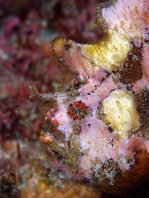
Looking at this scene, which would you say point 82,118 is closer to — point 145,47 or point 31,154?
point 145,47

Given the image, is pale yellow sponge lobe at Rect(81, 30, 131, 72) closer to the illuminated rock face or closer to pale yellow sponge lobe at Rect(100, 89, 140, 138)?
the illuminated rock face

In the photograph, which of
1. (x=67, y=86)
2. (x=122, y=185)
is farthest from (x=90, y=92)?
(x=122, y=185)

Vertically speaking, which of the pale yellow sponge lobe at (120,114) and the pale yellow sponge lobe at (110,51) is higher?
the pale yellow sponge lobe at (110,51)

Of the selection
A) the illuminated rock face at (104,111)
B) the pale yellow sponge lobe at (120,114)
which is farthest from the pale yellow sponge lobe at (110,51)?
the pale yellow sponge lobe at (120,114)

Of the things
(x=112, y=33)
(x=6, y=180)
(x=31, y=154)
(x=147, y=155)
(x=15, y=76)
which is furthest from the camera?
(x=15, y=76)

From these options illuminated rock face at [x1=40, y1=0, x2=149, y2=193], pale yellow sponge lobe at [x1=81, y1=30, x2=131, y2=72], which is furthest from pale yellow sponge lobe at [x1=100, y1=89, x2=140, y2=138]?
pale yellow sponge lobe at [x1=81, y1=30, x2=131, y2=72]

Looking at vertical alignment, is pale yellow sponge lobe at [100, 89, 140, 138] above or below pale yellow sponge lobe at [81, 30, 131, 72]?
below

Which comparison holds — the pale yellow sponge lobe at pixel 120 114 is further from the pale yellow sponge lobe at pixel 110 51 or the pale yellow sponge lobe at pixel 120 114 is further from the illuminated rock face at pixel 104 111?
the pale yellow sponge lobe at pixel 110 51
